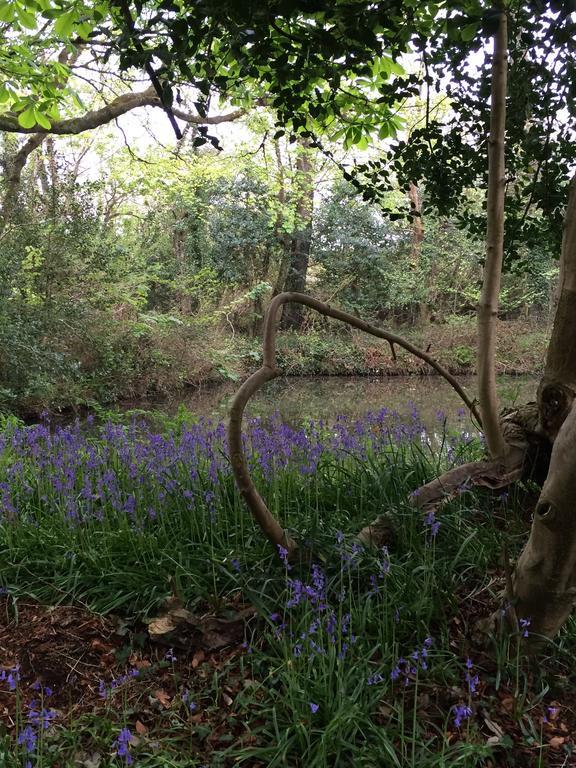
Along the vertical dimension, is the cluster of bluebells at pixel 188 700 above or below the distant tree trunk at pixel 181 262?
below

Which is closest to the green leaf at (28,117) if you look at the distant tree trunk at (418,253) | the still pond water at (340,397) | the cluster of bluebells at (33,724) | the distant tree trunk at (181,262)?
the cluster of bluebells at (33,724)

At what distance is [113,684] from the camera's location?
2051mm

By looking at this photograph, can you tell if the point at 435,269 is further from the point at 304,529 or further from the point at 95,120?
the point at 304,529

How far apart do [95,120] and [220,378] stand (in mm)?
7334

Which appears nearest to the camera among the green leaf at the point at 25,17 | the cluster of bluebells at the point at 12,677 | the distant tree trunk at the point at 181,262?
the cluster of bluebells at the point at 12,677

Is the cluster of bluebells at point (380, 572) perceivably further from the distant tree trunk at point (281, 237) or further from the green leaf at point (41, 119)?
the distant tree trunk at point (281, 237)

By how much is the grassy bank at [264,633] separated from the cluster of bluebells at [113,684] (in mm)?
15

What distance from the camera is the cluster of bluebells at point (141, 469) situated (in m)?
3.31

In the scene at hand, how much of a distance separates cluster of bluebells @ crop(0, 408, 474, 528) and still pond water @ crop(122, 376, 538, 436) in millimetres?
5124

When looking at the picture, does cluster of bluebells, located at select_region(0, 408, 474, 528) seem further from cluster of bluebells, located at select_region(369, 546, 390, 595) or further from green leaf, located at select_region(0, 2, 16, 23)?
green leaf, located at select_region(0, 2, 16, 23)

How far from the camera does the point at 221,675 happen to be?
217 cm

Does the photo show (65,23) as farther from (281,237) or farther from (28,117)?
(281,237)

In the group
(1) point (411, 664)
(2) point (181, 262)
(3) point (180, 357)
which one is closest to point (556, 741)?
(1) point (411, 664)

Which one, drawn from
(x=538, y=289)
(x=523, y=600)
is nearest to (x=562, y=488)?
(x=523, y=600)
